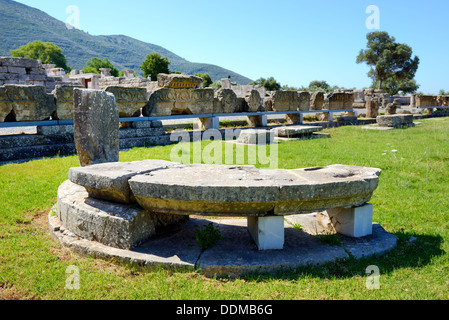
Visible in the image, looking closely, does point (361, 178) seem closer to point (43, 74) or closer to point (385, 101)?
point (43, 74)

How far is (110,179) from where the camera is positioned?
3014mm

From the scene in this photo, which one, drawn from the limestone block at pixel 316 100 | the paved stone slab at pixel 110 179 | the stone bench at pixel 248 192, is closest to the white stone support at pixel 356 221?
the stone bench at pixel 248 192

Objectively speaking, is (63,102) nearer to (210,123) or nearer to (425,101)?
(210,123)

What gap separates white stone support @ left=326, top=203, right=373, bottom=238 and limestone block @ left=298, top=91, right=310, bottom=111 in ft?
38.3

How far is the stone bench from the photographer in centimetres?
280

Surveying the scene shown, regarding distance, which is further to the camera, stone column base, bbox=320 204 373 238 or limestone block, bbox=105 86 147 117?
limestone block, bbox=105 86 147 117

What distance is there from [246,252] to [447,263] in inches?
69.8

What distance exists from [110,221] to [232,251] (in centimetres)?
119

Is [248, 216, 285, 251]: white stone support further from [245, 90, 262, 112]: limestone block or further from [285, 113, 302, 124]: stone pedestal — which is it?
[285, 113, 302, 124]: stone pedestal

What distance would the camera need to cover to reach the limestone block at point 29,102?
7422mm

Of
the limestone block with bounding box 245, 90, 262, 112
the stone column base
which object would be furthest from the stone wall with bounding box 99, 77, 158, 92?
the stone column base

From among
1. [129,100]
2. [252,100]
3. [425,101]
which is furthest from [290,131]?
[425,101]

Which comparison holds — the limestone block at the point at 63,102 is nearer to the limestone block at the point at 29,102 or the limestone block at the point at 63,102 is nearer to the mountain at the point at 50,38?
the limestone block at the point at 29,102
